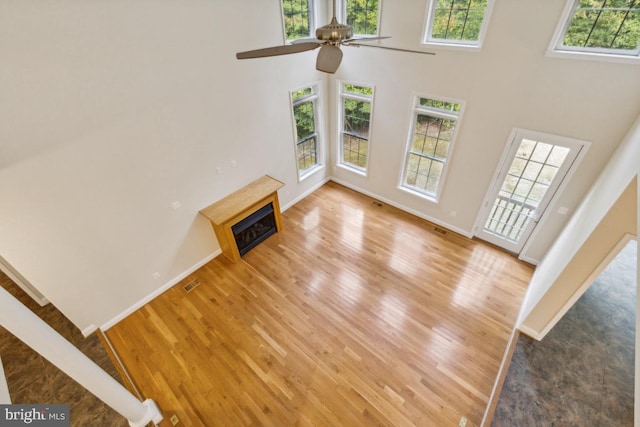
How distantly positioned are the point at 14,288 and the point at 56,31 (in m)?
3.99

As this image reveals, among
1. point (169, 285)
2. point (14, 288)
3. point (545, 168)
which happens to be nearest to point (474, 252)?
point (545, 168)

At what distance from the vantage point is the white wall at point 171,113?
2.54 metres

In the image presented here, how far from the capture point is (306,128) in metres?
5.51

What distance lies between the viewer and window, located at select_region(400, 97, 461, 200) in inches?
173

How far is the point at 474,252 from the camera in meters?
4.75

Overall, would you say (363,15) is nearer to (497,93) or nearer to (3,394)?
(497,93)

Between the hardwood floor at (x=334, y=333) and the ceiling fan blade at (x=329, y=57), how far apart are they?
3.12m

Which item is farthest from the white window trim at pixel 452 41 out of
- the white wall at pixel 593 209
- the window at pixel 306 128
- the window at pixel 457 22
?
the window at pixel 306 128

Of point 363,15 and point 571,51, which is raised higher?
point 363,15

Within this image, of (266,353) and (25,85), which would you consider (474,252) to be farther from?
(25,85)

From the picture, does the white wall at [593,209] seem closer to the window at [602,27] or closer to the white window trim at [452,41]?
the window at [602,27]

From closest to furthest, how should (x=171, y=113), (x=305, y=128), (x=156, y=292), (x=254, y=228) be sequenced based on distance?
(x=171, y=113) < (x=156, y=292) < (x=254, y=228) < (x=305, y=128)

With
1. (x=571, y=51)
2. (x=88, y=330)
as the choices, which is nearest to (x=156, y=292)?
(x=88, y=330)

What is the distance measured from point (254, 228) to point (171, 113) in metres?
2.20
